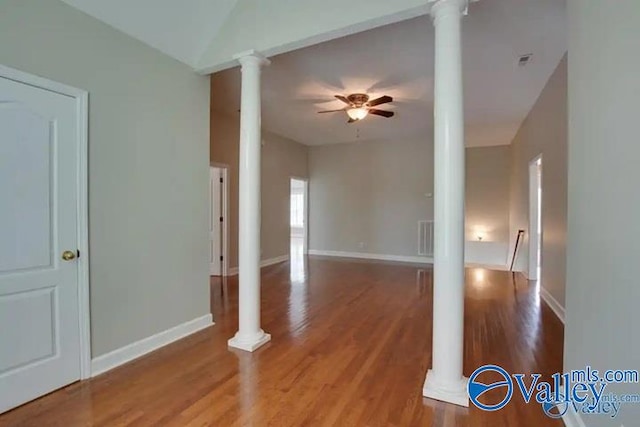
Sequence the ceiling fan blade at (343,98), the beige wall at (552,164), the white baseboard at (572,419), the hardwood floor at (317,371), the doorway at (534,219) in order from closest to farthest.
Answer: the white baseboard at (572,419) → the hardwood floor at (317,371) → the beige wall at (552,164) → the ceiling fan blade at (343,98) → the doorway at (534,219)

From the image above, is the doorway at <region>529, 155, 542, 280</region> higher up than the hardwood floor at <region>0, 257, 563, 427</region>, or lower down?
higher up

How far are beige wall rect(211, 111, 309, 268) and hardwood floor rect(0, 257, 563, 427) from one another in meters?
2.33

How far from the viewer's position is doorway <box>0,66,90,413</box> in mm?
2020

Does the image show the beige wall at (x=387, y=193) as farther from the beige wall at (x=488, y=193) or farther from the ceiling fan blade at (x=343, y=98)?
the ceiling fan blade at (x=343, y=98)

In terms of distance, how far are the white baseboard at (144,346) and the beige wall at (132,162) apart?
0.06 meters

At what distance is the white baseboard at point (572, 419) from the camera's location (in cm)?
171

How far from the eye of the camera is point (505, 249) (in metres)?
7.66

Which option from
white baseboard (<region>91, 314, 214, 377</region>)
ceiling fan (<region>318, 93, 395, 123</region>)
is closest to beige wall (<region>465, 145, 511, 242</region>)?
ceiling fan (<region>318, 93, 395, 123</region>)

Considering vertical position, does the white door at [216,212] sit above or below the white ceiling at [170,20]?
below

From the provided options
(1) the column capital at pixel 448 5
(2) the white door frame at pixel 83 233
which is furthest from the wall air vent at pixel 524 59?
(2) the white door frame at pixel 83 233

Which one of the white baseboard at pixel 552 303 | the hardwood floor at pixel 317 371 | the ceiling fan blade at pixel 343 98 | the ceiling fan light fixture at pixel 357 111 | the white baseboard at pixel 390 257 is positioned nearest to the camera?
the hardwood floor at pixel 317 371

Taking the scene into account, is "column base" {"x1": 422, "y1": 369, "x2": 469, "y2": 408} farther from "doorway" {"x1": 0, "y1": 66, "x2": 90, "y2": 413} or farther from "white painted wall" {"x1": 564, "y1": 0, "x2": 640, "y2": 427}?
"doorway" {"x1": 0, "y1": 66, "x2": 90, "y2": 413}

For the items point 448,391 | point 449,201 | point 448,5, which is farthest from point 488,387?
point 448,5

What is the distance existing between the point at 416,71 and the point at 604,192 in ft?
9.36
